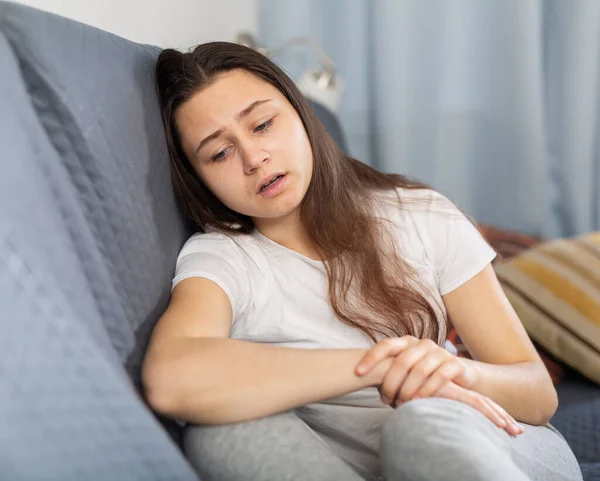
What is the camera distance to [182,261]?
117 cm

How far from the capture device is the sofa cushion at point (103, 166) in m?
0.92

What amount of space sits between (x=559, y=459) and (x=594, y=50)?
171cm

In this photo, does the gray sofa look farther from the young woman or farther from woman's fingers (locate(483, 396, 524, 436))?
woman's fingers (locate(483, 396, 524, 436))

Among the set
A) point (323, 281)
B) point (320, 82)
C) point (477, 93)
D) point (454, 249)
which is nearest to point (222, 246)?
point (323, 281)

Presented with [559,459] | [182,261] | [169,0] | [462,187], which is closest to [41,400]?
[182,261]

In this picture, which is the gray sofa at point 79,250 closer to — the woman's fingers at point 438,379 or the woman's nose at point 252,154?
the woman's nose at point 252,154

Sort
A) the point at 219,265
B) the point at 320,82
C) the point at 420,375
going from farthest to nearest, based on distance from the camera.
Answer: the point at 320,82, the point at 219,265, the point at 420,375

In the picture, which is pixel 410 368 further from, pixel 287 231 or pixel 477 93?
pixel 477 93

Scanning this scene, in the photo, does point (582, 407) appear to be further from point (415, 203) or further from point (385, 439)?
point (385, 439)

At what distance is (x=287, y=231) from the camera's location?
4.22ft

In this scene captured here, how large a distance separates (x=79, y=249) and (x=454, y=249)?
61 cm

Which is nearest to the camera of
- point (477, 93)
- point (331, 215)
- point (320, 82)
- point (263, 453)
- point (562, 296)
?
Result: point (263, 453)

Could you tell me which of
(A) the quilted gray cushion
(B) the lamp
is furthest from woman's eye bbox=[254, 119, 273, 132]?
(B) the lamp

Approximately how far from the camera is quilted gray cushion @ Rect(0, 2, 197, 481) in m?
0.69
